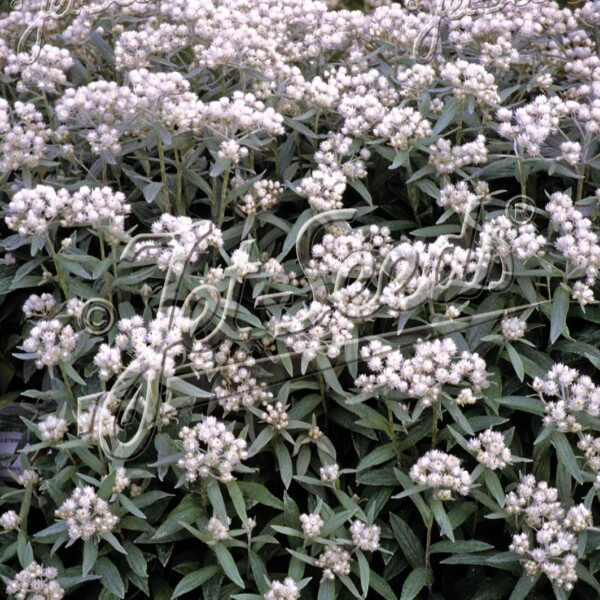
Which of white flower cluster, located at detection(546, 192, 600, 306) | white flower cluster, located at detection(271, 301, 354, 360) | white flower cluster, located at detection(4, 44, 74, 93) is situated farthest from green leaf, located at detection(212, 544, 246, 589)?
white flower cluster, located at detection(4, 44, 74, 93)

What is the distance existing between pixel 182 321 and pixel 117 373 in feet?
0.93

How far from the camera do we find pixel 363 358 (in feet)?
9.48

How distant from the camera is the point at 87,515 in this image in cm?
263

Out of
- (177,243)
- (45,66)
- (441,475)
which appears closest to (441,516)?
(441,475)

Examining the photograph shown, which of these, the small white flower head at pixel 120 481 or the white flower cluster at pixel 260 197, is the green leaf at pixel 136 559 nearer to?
the small white flower head at pixel 120 481

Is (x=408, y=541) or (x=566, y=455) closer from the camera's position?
(x=566, y=455)

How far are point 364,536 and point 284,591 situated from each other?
1.04 feet

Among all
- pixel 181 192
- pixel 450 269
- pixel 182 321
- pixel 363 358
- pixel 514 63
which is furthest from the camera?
pixel 514 63

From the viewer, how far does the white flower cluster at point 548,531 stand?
257cm

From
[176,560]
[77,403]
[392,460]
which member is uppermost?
[77,403]

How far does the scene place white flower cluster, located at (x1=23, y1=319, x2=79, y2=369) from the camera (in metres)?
2.86

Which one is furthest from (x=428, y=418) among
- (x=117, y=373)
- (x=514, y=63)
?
(x=514, y=63)

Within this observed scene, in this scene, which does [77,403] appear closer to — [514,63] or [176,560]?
[176,560]

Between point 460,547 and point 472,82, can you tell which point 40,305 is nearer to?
point 460,547
